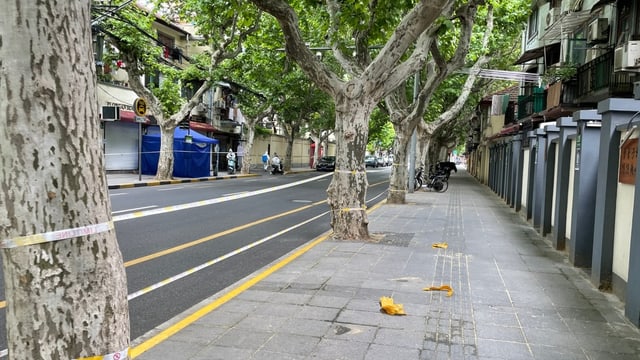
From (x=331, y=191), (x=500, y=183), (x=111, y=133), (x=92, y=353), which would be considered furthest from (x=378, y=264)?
(x=111, y=133)

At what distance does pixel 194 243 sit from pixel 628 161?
659 centimetres

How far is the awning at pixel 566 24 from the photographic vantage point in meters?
15.5

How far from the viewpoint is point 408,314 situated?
5.09 m

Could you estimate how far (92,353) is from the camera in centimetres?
212

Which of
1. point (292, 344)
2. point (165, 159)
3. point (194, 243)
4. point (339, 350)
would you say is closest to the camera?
point (339, 350)

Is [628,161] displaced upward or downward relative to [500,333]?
upward

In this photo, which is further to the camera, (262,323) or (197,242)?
(197,242)

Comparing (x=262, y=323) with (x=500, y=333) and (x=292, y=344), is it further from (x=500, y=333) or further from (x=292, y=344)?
(x=500, y=333)

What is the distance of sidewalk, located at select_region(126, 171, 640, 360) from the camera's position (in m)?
4.20

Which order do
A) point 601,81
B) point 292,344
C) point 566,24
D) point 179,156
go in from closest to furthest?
point 292,344 → point 601,81 → point 566,24 → point 179,156

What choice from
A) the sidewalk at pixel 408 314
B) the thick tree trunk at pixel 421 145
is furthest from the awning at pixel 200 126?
the sidewalk at pixel 408 314

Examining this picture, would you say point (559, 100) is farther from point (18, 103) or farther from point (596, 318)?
point (18, 103)

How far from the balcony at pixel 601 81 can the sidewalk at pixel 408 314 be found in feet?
20.6

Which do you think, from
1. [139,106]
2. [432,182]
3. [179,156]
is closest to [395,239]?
[432,182]
